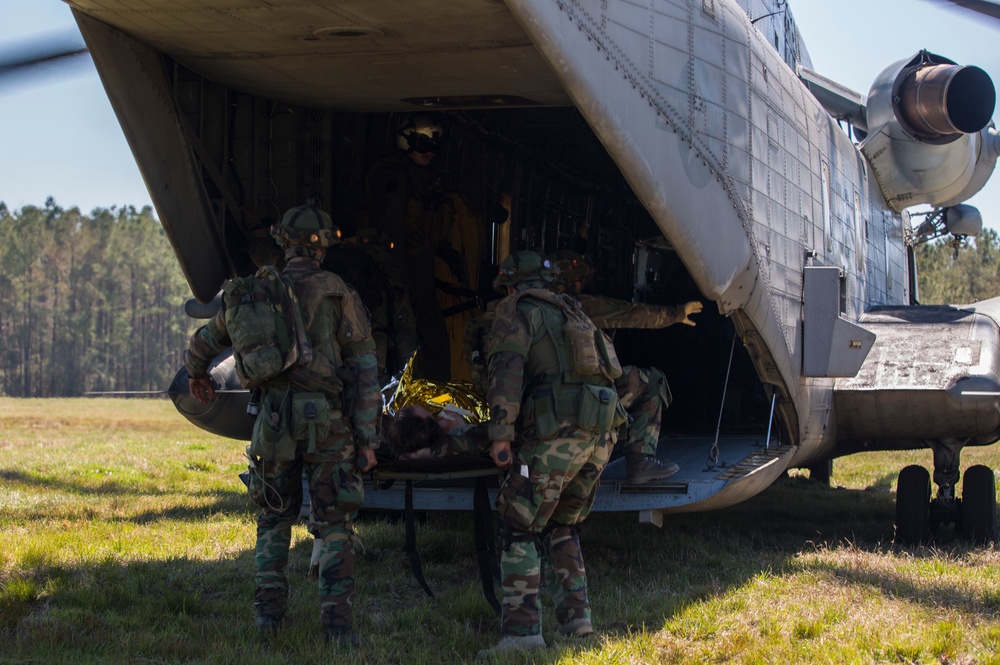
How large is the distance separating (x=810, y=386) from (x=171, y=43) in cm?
439

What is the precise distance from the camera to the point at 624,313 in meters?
7.21

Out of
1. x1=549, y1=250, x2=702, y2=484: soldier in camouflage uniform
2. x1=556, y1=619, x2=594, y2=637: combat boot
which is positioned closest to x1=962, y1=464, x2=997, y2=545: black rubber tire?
x1=549, y1=250, x2=702, y2=484: soldier in camouflage uniform

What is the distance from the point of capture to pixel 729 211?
19.5 ft

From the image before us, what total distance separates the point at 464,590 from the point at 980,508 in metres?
4.04

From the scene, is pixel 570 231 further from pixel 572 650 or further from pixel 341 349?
pixel 572 650

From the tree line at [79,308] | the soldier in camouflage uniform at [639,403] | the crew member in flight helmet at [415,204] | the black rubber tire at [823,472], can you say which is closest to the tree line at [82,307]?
the tree line at [79,308]

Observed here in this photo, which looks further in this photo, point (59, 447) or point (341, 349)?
point (59, 447)

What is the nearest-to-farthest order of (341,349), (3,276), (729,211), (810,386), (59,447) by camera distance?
(341,349) < (729,211) < (810,386) < (59,447) < (3,276)

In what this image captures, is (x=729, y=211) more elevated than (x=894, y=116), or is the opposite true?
(x=894, y=116)

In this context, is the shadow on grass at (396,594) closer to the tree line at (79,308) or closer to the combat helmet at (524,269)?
the combat helmet at (524,269)

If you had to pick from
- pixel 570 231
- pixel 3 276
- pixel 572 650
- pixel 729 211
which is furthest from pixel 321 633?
pixel 3 276

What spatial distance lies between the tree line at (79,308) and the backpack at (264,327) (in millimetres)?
59917

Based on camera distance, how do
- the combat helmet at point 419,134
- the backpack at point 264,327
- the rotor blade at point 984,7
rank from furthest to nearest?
the combat helmet at point 419,134 < the rotor blade at point 984,7 < the backpack at point 264,327

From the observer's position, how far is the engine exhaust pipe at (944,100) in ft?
28.1
